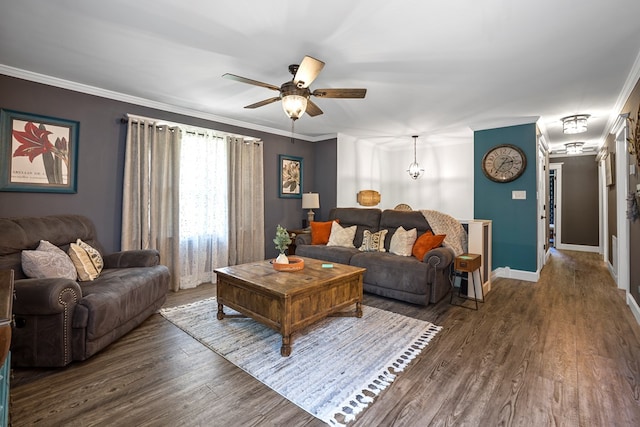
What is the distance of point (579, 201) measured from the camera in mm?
7414

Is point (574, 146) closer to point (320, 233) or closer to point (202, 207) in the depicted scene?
point (320, 233)

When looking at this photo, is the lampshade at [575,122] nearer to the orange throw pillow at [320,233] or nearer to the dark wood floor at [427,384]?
the dark wood floor at [427,384]

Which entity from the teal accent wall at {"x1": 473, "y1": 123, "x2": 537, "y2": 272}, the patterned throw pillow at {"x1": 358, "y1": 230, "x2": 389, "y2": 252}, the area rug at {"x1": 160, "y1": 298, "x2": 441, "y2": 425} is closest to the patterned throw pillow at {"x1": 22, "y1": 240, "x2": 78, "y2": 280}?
the area rug at {"x1": 160, "y1": 298, "x2": 441, "y2": 425}

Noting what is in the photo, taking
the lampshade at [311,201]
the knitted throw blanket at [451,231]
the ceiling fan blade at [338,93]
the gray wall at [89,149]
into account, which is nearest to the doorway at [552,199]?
the knitted throw blanket at [451,231]

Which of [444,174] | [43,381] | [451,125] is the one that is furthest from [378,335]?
[444,174]

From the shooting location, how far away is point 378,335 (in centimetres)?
269

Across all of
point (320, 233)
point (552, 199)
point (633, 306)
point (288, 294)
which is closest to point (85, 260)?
point (288, 294)

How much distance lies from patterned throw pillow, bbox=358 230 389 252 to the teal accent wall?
1992 mm

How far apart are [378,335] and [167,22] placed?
118 inches

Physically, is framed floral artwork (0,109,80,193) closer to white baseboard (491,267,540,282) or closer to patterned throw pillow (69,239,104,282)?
patterned throw pillow (69,239,104,282)

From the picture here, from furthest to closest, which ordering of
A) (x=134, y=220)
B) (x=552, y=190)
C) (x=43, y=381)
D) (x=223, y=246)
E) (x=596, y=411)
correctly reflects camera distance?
(x=552, y=190) → (x=223, y=246) → (x=134, y=220) → (x=43, y=381) → (x=596, y=411)

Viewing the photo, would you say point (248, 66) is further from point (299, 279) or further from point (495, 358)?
point (495, 358)

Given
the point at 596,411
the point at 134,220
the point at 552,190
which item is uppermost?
the point at 552,190

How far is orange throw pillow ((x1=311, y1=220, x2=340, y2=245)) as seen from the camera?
483 cm
